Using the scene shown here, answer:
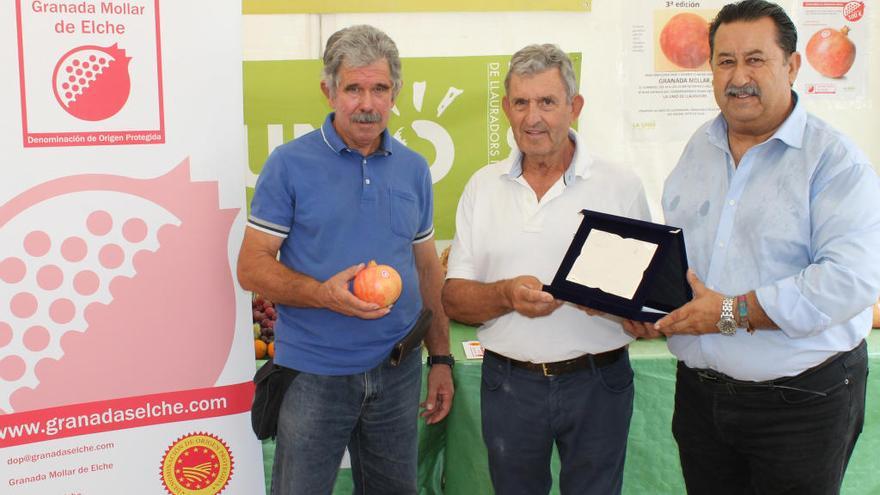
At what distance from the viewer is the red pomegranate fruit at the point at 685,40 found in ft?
13.5

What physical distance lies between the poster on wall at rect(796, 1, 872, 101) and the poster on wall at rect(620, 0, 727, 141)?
625 millimetres

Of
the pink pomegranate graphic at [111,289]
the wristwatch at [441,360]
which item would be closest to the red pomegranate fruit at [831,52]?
the wristwatch at [441,360]

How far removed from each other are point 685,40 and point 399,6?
5.41ft

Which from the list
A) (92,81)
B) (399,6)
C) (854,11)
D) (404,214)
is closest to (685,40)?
(854,11)

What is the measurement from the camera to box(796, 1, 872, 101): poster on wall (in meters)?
4.27

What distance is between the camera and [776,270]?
6.60 ft

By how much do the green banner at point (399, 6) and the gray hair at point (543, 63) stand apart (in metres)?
1.78

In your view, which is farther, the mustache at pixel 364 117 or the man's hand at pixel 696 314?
the mustache at pixel 364 117

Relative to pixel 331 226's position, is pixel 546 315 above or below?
below

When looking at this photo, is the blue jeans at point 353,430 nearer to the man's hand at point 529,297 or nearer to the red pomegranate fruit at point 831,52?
the man's hand at point 529,297

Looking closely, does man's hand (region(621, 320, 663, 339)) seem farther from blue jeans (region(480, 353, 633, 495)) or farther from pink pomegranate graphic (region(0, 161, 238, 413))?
pink pomegranate graphic (region(0, 161, 238, 413))

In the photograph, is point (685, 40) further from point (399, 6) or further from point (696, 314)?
point (696, 314)

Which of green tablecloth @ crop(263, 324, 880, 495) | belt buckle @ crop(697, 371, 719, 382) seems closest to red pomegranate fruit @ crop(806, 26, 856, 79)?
green tablecloth @ crop(263, 324, 880, 495)

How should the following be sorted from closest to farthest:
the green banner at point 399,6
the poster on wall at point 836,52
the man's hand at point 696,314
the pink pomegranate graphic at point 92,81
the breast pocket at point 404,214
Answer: the man's hand at point 696,314, the pink pomegranate graphic at point 92,81, the breast pocket at point 404,214, the green banner at point 399,6, the poster on wall at point 836,52
